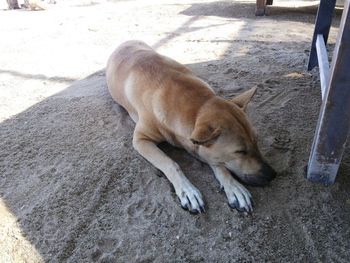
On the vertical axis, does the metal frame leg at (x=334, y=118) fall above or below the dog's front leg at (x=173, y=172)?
above

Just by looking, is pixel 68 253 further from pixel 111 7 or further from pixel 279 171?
pixel 111 7

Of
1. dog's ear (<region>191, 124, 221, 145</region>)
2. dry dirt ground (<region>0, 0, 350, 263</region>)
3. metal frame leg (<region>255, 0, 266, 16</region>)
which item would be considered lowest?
dry dirt ground (<region>0, 0, 350, 263</region>)

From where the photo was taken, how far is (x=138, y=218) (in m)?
2.39

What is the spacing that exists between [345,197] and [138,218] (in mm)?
1381

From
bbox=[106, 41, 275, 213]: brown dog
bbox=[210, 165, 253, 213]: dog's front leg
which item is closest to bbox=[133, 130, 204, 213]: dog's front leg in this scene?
bbox=[106, 41, 275, 213]: brown dog

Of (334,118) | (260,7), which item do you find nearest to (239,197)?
(334,118)

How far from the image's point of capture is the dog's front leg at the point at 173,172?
2.40 m

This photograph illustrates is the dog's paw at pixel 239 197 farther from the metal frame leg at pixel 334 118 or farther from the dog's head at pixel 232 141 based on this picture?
the metal frame leg at pixel 334 118

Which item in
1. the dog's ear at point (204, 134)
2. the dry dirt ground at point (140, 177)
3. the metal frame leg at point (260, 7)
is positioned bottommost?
the dry dirt ground at point (140, 177)

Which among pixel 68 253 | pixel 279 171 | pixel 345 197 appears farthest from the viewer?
pixel 279 171

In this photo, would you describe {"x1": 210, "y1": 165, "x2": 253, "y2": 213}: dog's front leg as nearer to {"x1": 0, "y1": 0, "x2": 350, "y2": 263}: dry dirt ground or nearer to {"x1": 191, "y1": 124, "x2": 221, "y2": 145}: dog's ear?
{"x1": 0, "y1": 0, "x2": 350, "y2": 263}: dry dirt ground

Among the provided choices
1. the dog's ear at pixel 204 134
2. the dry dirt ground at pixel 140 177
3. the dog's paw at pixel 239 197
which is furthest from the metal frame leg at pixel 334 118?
the dog's ear at pixel 204 134

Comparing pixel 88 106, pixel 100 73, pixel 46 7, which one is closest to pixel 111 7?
pixel 46 7

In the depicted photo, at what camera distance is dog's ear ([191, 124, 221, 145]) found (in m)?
2.26
